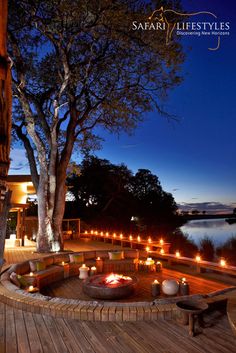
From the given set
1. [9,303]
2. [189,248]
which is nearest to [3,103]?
[9,303]

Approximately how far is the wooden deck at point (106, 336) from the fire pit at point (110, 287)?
2.41m

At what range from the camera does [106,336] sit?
157 inches

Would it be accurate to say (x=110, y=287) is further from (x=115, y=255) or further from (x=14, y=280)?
(x=115, y=255)

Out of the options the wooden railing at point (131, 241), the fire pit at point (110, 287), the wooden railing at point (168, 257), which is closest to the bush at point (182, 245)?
the wooden railing at point (131, 241)

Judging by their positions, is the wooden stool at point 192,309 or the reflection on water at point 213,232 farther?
the reflection on water at point 213,232

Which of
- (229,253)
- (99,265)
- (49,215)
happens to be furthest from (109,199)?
(99,265)

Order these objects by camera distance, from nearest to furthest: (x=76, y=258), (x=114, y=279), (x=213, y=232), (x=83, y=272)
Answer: (x=114, y=279) → (x=83, y=272) → (x=76, y=258) → (x=213, y=232)

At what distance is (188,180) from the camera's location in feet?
123

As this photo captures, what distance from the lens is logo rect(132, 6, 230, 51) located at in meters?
10.0

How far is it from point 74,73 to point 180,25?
15.0 ft

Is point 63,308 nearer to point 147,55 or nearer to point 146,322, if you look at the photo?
point 146,322

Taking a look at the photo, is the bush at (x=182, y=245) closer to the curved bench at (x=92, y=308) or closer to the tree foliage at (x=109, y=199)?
the tree foliage at (x=109, y=199)

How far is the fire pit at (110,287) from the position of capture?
6878 mm

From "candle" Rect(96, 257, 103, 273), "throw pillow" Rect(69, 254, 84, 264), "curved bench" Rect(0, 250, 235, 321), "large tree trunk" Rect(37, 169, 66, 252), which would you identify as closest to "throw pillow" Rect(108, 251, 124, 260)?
"candle" Rect(96, 257, 103, 273)
